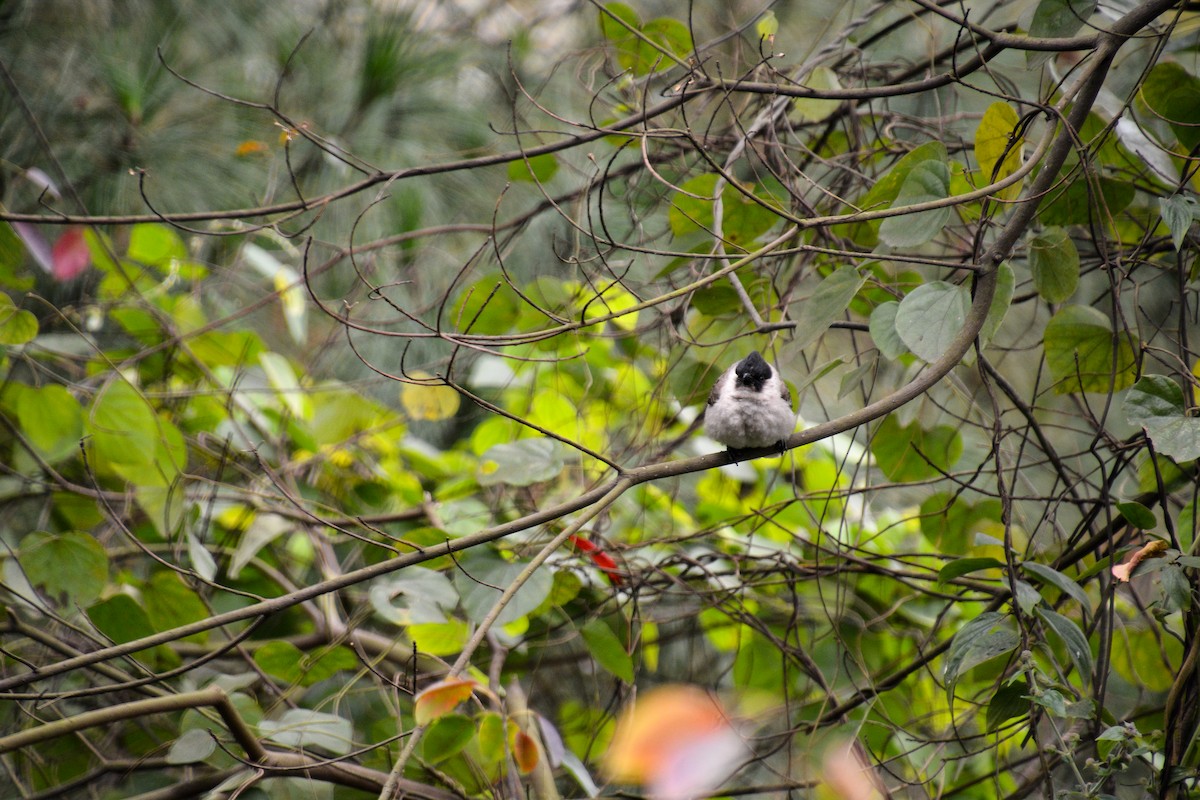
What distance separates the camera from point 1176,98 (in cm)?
169

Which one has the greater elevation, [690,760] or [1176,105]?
[1176,105]

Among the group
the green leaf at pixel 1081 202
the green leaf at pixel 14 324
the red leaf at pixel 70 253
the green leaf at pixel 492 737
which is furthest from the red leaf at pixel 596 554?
the red leaf at pixel 70 253

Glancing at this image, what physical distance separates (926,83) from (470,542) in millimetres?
1019

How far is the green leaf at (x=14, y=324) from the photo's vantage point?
6.10 feet

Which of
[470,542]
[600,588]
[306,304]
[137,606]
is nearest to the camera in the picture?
[470,542]

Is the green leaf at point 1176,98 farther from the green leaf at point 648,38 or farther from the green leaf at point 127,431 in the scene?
the green leaf at point 127,431

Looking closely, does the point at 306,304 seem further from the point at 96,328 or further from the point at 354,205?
the point at 96,328

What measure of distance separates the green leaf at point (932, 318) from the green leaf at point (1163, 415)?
0.96 ft

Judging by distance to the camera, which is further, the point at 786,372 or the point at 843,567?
the point at 786,372

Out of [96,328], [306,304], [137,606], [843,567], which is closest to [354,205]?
[306,304]

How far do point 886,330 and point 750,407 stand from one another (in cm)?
55

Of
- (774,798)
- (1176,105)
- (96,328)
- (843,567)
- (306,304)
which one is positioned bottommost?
(774,798)

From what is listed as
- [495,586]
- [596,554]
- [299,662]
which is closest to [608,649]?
[596,554]

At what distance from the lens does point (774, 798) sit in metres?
2.45
